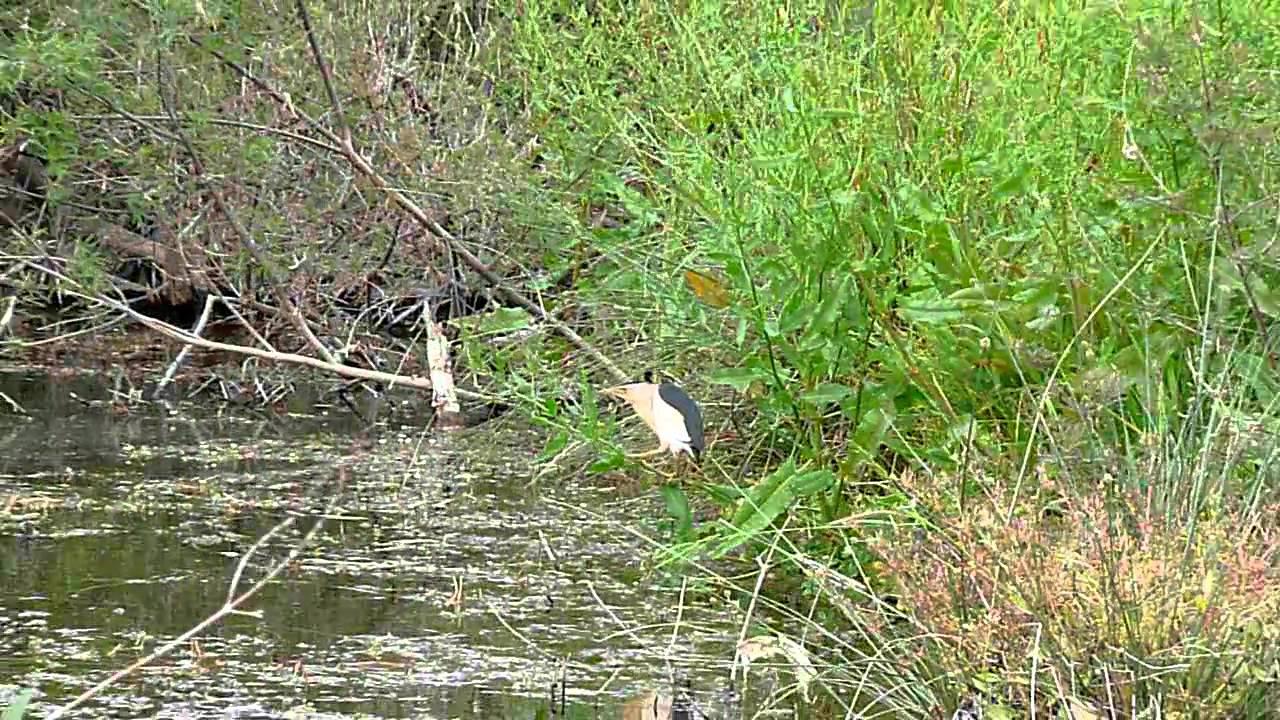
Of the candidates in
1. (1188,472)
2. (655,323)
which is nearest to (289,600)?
(655,323)

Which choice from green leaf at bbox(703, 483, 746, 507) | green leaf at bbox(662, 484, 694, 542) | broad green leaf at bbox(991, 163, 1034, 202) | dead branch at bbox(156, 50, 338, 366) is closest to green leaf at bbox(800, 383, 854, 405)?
green leaf at bbox(703, 483, 746, 507)

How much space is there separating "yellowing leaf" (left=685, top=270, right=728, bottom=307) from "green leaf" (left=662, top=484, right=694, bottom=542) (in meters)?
0.47

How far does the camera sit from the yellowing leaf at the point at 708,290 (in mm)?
5328

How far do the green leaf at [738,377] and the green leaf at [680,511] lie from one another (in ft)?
0.92

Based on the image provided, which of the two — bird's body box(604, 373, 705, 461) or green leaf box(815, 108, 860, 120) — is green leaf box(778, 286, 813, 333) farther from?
green leaf box(815, 108, 860, 120)

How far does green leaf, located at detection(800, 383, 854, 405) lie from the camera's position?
5004 millimetres

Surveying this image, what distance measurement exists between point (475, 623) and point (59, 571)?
1314mm

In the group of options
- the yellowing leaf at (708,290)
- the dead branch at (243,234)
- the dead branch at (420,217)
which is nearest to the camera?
the yellowing leaf at (708,290)

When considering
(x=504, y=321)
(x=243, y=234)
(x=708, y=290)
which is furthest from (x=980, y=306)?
(x=243, y=234)

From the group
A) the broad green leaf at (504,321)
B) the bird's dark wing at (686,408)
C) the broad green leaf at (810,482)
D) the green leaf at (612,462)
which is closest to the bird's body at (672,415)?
the bird's dark wing at (686,408)

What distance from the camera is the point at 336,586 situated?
6074 mm

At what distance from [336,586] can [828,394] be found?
1722mm

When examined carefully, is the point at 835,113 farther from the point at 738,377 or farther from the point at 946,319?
the point at 738,377

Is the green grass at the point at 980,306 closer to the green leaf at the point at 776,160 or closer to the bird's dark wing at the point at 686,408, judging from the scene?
the green leaf at the point at 776,160
